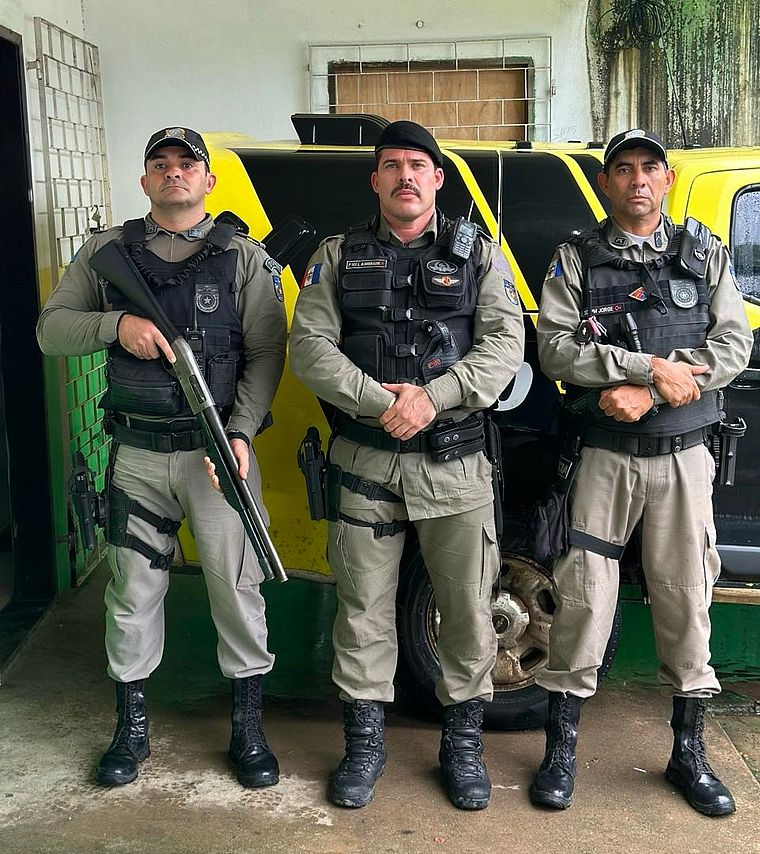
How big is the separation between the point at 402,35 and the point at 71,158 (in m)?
2.09

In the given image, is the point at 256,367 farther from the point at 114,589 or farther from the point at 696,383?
the point at 696,383

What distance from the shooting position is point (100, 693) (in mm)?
3986

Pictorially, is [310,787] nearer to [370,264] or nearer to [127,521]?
[127,521]

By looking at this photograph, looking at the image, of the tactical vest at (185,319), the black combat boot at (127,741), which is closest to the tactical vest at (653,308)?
the tactical vest at (185,319)

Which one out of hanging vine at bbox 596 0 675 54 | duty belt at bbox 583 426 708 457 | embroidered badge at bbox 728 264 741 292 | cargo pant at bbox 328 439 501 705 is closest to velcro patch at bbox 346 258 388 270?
cargo pant at bbox 328 439 501 705

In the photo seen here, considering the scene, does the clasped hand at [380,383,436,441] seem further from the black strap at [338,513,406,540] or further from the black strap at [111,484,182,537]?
the black strap at [111,484,182,537]

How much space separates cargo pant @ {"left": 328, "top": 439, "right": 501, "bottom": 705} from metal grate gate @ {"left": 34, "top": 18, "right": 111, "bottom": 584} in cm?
214

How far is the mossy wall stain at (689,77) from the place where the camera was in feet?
19.6

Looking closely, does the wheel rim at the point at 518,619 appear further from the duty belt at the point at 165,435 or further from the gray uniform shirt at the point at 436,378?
the duty belt at the point at 165,435

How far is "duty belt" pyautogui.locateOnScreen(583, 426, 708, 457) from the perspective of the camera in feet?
10.1

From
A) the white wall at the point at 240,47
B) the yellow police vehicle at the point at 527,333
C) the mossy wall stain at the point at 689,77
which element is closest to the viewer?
the yellow police vehicle at the point at 527,333

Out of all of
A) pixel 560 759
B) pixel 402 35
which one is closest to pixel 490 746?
pixel 560 759

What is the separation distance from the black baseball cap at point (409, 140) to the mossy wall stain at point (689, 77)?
3.27m

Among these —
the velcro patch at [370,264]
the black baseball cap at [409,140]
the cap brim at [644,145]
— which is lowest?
the velcro patch at [370,264]
